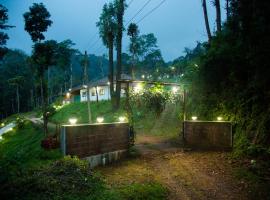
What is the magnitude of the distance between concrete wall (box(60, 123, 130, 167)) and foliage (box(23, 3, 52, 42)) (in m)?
18.8

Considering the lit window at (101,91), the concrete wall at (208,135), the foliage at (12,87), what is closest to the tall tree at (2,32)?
the concrete wall at (208,135)

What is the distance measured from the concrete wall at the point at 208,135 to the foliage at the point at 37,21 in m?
19.8

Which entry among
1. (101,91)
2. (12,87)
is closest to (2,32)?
(101,91)

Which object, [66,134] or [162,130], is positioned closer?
[66,134]

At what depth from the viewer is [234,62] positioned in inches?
559

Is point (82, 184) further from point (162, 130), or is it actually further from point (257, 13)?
point (162, 130)

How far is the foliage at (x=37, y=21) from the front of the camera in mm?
26062

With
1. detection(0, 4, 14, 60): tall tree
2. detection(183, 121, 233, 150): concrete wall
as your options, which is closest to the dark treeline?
detection(183, 121, 233, 150): concrete wall

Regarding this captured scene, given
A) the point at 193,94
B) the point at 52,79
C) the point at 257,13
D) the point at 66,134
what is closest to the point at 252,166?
the point at 257,13

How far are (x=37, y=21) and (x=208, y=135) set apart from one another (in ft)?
70.9

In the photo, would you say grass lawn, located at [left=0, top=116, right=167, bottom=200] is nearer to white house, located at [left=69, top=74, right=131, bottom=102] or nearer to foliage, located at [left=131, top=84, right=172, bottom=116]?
foliage, located at [left=131, top=84, right=172, bottom=116]

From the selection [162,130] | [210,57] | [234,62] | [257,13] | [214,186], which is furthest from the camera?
[162,130]

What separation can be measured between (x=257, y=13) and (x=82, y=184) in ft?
30.2

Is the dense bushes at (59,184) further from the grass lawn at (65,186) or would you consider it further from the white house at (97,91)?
the white house at (97,91)
